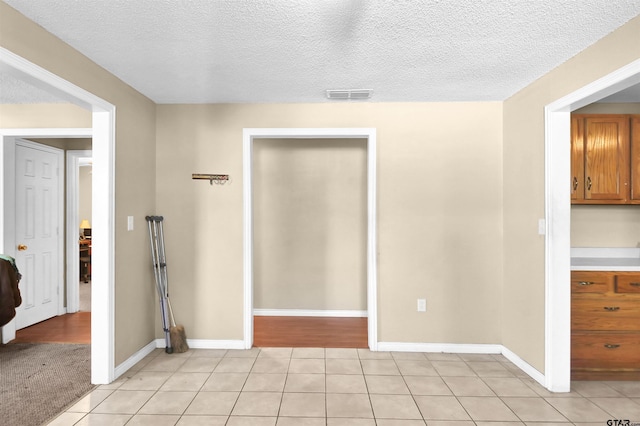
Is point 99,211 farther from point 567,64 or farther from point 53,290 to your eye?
point 567,64

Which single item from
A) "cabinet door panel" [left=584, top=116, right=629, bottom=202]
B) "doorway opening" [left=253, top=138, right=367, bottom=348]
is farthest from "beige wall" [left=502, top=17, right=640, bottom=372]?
"doorway opening" [left=253, top=138, right=367, bottom=348]

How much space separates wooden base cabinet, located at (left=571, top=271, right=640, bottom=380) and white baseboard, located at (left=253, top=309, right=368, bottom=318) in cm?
253

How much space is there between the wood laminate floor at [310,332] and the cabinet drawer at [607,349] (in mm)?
1830

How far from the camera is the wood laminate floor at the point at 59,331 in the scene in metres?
3.90

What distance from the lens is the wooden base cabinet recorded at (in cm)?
299

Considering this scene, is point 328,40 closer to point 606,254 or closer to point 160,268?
point 160,268

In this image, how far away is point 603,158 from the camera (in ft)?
10.8

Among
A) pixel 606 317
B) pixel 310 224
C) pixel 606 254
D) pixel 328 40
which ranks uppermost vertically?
pixel 328 40

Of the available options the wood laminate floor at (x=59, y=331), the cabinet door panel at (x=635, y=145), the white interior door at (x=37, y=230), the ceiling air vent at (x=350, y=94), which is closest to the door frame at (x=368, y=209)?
the ceiling air vent at (x=350, y=94)

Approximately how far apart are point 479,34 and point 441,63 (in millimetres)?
450

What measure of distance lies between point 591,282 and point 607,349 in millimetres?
567

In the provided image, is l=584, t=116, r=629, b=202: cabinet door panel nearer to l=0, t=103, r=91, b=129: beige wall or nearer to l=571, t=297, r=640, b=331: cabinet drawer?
l=571, t=297, r=640, b=331: cabinet drawer

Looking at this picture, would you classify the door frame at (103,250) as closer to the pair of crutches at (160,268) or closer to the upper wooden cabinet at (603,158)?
the pair of crutches at (160,268)

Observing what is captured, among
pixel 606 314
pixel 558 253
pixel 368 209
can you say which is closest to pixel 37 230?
pixel 368 209
